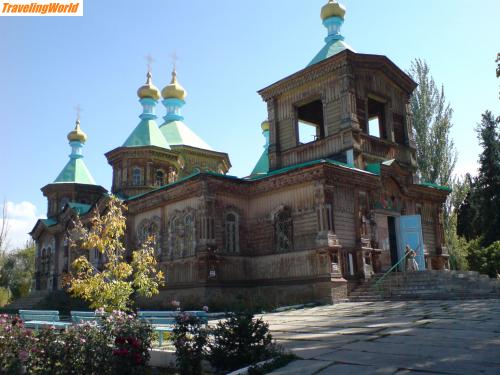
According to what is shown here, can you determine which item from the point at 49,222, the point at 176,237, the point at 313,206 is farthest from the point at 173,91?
the point at 313,206

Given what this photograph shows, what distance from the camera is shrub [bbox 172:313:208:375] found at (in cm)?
685

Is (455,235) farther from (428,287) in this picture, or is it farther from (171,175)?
(171,175)

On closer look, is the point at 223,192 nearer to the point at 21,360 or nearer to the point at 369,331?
the point at 369,331

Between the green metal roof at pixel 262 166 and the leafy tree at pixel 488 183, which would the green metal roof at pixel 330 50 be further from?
the leafy tree at pixel 488 183

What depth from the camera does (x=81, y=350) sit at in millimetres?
6891

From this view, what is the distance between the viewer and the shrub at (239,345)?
22.1ft

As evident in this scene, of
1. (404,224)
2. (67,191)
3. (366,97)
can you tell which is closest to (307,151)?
(366,97)

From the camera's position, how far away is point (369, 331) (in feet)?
28.2

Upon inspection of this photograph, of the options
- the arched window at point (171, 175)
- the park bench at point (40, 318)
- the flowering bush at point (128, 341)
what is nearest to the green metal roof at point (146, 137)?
the arched window at point (171, 175)

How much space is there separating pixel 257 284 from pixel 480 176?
24038 mm

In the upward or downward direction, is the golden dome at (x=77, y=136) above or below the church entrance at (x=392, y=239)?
above

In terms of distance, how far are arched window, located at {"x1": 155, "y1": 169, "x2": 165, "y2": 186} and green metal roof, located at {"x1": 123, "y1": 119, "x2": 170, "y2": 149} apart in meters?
1.63

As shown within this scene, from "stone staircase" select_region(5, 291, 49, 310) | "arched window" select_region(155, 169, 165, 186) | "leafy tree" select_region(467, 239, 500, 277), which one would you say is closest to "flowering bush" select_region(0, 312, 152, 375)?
"arched window" select_region(155, 169, 165, 186)

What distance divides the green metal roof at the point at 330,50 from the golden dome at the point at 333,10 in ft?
5.68
